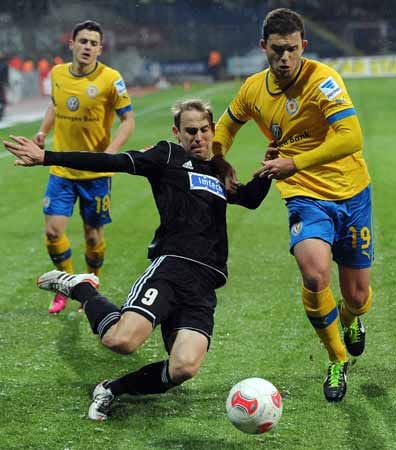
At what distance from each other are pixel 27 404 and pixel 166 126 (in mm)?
22596

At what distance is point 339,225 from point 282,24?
142 cm

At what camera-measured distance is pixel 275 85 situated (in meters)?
6.91

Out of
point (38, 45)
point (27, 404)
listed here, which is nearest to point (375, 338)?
point (27, 404)

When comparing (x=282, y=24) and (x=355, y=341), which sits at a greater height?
(x=282, y=24)

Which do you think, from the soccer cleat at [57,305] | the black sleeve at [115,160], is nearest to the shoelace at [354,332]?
the black sleeve at [115,160]

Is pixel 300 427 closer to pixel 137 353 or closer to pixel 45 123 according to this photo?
pixel 137 353

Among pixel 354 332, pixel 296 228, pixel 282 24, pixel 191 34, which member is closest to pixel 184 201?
pixel 296 228

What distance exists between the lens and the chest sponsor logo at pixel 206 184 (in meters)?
6.65

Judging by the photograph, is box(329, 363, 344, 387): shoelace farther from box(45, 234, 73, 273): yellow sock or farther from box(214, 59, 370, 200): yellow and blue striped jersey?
box(45, 234, 73, 273): yellow sock

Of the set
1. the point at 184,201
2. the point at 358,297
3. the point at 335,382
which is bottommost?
the point at 335,382

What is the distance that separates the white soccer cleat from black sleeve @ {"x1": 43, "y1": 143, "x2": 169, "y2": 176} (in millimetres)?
896

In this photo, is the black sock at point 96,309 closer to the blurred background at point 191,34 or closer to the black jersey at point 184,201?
the black jersey at point 184,201

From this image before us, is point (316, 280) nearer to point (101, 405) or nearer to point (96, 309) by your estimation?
point (96, 309)

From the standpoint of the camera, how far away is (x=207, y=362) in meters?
7.57
